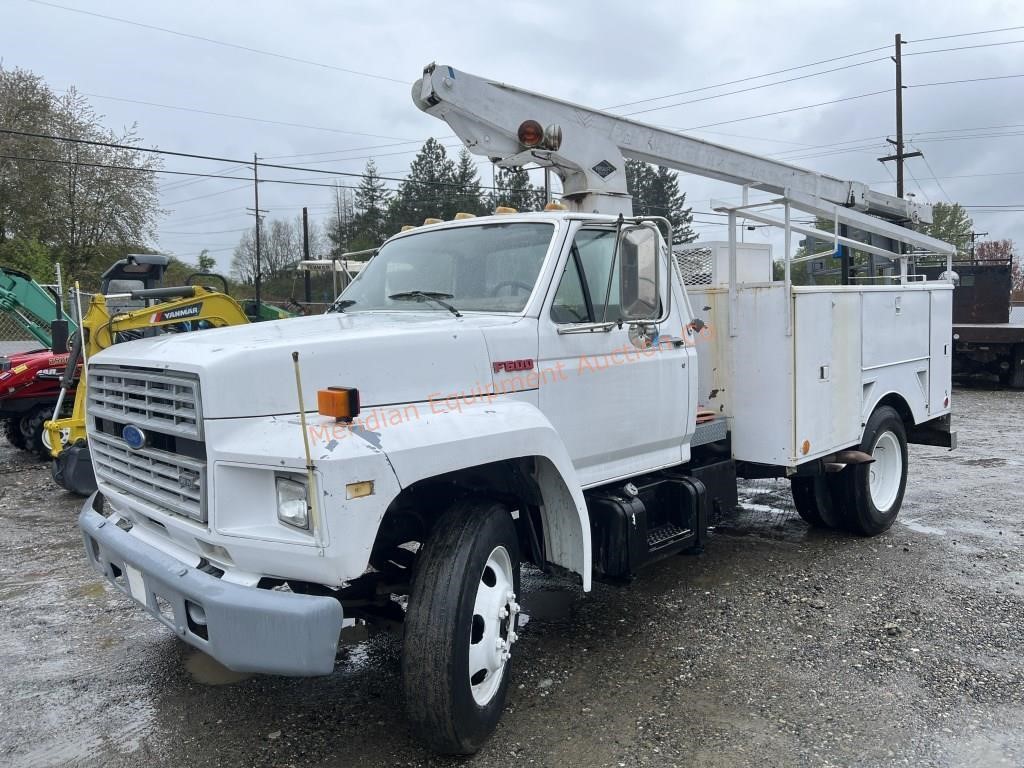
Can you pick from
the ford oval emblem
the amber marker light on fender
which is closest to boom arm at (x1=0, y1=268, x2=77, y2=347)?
the ford oval emblem

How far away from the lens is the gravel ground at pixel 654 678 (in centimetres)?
345

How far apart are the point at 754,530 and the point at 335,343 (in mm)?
4743

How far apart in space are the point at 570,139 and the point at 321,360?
8.64 feet

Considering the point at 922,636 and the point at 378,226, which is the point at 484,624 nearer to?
the point at 922,636

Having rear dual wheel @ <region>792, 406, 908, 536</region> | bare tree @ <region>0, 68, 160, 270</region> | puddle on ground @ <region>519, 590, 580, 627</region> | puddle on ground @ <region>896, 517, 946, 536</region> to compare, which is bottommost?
puddle on ground @ <region>519, 590, 580, 627</region>

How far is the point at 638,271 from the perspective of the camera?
12.8 ft

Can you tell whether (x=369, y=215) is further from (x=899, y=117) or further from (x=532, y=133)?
(x=532, y=133)

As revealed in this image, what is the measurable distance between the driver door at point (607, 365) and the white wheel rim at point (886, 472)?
2845 millimetres

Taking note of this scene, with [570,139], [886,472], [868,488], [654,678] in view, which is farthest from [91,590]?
[886,472]

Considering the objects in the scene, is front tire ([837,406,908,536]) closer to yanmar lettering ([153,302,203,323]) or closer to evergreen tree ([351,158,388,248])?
yanmar lettering ([153,302,203,323])

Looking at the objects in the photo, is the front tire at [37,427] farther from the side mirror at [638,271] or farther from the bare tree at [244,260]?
the bare tree at [244,260]

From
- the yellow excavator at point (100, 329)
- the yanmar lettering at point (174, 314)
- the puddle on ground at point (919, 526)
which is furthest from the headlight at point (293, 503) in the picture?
the yanmar lettering at point (174, 314)

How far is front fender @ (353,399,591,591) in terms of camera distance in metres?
2.99

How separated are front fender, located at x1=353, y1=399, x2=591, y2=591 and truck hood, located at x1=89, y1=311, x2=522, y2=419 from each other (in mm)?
124
